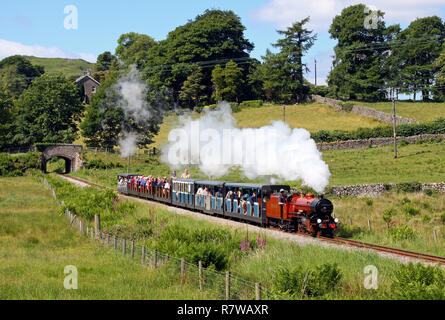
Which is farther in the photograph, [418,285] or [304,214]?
[304,214]

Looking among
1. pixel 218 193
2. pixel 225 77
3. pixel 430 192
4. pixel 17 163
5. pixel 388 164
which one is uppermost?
pixel 225 77

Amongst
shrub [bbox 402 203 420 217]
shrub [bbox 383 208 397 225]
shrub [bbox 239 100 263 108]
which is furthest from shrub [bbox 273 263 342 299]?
shrub [bbox 239 100 263 108]

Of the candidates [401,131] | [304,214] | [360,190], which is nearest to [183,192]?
[360,190]

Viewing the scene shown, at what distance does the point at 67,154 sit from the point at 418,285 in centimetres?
7985

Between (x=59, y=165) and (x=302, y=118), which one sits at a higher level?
(x=302, y=118)

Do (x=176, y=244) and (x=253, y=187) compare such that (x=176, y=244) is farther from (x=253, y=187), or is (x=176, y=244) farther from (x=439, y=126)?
(x=439, y=126)

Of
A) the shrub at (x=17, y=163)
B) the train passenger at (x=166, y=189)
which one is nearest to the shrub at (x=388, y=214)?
the train passenger at (x=166, y=189)

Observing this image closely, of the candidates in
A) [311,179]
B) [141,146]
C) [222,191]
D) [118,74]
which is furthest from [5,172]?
[311,179]

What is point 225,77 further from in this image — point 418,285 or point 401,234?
point 418,285

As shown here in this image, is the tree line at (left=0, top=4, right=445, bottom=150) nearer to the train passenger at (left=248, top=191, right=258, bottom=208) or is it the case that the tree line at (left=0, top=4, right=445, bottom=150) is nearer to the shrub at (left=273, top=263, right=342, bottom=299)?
the train passenger at (left=248, top=191, right=258, bottom=208)

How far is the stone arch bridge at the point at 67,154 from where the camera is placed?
8375 cm

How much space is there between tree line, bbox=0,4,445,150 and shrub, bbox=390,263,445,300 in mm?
75999

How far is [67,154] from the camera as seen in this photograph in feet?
281

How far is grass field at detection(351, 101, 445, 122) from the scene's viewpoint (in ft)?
292
